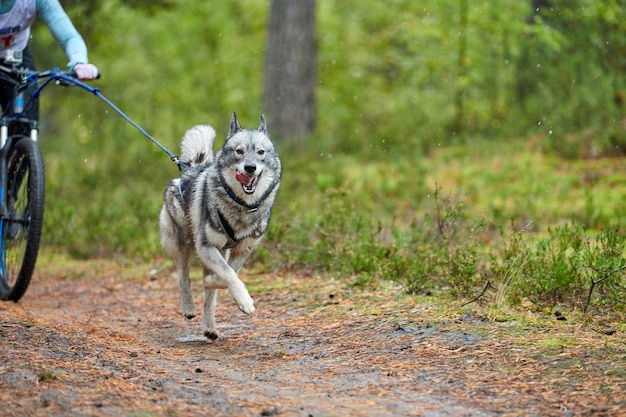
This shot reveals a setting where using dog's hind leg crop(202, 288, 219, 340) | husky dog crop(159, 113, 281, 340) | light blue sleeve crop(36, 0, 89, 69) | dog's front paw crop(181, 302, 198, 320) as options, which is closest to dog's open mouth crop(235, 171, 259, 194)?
husky dog crop(159, 113, 281, 340)

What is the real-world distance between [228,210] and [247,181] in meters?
0.26

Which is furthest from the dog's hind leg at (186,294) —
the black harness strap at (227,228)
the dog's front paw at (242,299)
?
the dog's front paw at (242,299)

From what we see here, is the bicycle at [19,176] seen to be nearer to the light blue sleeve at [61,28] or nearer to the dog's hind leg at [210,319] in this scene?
the light blue sleeve at [61,28]

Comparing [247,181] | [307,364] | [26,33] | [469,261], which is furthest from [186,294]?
[26,33]

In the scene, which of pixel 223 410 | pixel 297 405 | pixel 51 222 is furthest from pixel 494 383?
pixel 51 222

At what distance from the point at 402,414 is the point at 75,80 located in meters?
3.85

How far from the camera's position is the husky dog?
5.36 meters

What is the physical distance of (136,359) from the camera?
15.1ft

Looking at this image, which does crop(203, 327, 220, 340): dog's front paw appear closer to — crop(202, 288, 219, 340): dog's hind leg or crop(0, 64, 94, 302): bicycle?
crop(202, 288, 219, 340): dog's hind leg

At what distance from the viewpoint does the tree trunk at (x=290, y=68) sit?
1415 centimetres

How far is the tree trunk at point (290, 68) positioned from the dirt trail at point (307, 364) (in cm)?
813

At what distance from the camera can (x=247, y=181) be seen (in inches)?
212

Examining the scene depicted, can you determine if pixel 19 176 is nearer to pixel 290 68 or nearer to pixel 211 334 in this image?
pixel 211 334

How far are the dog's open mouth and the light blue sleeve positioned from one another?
1805 millimetres
